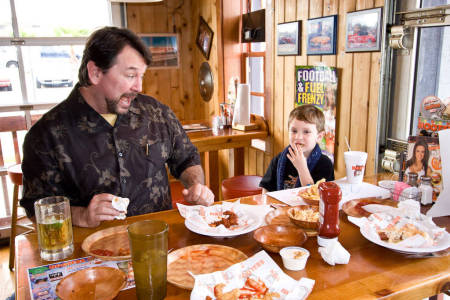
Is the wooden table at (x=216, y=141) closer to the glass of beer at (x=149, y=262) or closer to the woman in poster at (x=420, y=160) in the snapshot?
the woman in poster at (x=420, y=160)

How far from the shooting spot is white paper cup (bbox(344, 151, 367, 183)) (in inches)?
63.8

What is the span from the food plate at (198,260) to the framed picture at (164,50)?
10.9 feet

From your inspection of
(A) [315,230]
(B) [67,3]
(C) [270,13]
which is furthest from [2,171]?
(A) [315,230]

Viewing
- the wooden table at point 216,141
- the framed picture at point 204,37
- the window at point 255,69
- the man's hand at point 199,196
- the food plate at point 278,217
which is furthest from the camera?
the framed picture at point 204,37

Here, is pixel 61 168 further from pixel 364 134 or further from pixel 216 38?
pixel 216 38

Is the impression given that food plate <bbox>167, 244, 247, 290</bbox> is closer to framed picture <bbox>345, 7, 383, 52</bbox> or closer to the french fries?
the french fries

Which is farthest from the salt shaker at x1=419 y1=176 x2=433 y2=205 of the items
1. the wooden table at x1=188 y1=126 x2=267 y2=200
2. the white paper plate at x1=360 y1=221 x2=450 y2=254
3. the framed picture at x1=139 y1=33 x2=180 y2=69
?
the framed picture at x1=139 y1=33 x2=180 y2=69

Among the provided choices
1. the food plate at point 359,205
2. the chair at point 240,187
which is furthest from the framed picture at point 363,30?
A: the chair at point 240,187

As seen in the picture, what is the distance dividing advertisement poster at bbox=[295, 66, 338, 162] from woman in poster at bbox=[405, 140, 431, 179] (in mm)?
900

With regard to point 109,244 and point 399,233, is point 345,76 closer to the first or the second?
point 399,233

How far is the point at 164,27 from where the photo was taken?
4.19 meters

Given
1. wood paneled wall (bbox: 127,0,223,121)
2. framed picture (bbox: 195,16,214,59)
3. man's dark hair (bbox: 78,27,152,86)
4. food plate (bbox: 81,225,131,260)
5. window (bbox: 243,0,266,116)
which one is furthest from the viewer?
wood paneled wall (bbox: 127,0,223,121)

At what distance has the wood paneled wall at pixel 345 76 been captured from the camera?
2150mm

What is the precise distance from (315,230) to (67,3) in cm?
359
